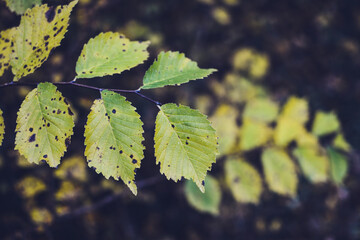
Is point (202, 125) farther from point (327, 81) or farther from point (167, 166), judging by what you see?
point (327, 81)

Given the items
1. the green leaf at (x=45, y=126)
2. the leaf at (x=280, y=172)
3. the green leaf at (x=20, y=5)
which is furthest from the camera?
the leaf at (x=280, y=172)

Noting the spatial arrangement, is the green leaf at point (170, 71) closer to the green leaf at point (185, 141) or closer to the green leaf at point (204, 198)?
the green leaf at point (185, 141)

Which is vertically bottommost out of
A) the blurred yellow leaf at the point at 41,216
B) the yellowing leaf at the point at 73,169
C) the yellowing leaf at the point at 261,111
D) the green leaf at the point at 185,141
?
the blurred yellow leaf at the point at 41,216

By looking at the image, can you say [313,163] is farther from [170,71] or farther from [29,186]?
[29,186]

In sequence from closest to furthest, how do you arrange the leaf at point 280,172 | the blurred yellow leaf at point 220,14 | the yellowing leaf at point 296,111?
the leaf at point 280,172 < the yellowing leaf at point 296,111 < the blurred yellow leaf at point 220,14

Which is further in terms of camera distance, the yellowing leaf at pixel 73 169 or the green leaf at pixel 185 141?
the yellowing leaf at pixel 73 169

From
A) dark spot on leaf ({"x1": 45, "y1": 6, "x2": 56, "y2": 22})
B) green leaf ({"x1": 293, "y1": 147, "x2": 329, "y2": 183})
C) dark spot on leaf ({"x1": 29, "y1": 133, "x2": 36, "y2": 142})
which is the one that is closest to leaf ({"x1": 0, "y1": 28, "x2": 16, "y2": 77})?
dark spot on leaf ({"x1": 45, "y1": 6, "x2": 56, "y2": 22})

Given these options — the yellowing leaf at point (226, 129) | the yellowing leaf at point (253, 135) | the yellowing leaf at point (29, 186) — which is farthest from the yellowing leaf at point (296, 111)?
the yellowing leaf at point (29, 186)

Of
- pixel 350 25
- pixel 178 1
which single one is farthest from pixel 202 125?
pixel 350 25
